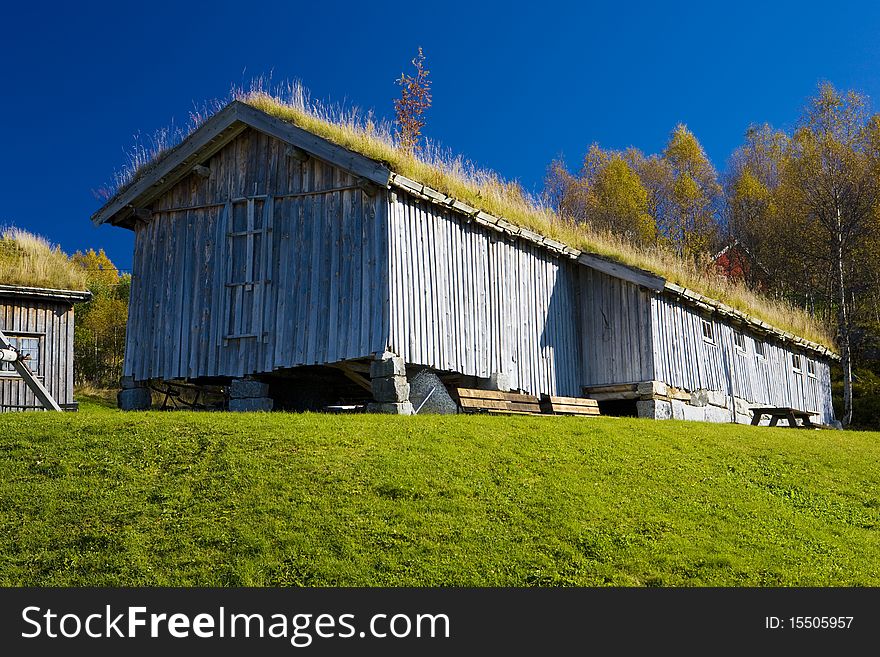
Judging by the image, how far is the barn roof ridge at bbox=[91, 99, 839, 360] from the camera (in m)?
19.7

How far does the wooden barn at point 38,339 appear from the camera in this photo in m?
24.9

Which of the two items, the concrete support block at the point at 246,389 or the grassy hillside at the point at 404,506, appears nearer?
the grassy hillside at the point at 404,506

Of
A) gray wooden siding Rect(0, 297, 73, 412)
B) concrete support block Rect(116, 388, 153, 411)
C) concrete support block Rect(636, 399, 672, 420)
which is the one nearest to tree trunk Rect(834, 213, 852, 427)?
concrete support block Rect(636, 399, 672, 420)

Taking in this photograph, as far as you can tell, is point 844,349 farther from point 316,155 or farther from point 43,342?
point 43,342

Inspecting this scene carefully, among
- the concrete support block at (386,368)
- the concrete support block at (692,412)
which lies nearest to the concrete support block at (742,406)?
the concrete support block at (692,412)

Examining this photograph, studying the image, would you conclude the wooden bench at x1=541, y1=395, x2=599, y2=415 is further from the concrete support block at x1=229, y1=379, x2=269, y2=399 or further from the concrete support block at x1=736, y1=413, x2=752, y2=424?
the concrete support block at x1=229, y1=379, x2=269, y2=399

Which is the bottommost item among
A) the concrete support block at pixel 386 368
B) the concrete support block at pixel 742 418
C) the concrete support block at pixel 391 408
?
the concrete support block at pixel 742 418

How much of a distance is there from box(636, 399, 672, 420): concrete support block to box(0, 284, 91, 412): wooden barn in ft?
47.7

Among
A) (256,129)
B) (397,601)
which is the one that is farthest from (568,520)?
(256,129)

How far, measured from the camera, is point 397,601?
9.73 metres

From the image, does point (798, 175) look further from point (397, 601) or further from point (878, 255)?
point (397, 601)

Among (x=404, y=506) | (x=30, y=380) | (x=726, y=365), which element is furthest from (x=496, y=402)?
(x=30, y=380)

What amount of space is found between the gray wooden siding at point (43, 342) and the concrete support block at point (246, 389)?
7220mm

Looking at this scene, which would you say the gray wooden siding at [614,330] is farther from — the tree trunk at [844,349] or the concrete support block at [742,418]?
the tree trunk at [844,349]
